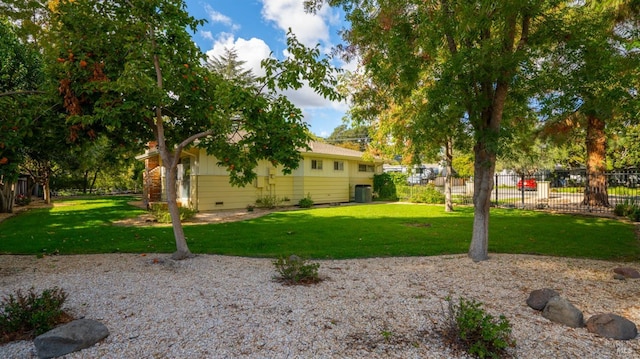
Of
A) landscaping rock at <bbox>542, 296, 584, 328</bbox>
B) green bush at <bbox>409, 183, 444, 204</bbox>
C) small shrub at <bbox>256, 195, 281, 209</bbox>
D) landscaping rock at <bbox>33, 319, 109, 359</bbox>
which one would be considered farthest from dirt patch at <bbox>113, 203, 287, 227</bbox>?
green bush at <bbox>409, 183, 444, 204</bbox>

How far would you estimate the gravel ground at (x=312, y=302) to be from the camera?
2.82 m

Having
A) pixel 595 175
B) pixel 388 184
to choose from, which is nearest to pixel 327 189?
pixel 388 184

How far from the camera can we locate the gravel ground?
282cm

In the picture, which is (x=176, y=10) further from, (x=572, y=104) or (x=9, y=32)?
(x=9, y=32)

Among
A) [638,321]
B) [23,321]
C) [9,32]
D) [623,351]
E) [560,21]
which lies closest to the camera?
[623,351]

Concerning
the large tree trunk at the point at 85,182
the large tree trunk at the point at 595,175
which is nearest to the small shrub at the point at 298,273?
the large tree trunk at the point at 595,175

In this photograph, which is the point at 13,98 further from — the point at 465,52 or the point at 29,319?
the point at 465,52

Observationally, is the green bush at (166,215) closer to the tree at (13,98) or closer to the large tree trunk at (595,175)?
the tree at (13,98)

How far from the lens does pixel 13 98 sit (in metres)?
5.56

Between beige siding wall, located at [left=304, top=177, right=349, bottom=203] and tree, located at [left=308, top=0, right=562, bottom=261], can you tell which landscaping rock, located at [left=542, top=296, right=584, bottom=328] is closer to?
tree, located at [left=308, top=0, right=562, bottom=261]

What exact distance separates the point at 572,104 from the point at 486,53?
4.80ft

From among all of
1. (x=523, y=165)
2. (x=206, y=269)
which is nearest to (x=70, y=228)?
(x=206, y=269)

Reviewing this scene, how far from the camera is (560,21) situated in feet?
16.3

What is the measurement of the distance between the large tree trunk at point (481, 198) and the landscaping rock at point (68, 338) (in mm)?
5616
